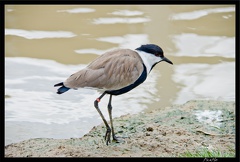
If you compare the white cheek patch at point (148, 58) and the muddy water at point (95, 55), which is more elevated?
the white cheek patch at point (148, 58)

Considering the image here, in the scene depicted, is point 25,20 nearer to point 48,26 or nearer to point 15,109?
point 48,26

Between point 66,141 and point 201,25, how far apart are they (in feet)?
16.3

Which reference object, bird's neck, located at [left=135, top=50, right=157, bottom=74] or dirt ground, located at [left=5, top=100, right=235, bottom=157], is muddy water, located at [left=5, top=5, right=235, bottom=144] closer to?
dirt ground, located at [left=5, top=100, right=235, bottom=157]

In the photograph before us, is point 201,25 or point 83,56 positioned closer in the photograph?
point 83,56

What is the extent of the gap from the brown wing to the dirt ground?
0.64m

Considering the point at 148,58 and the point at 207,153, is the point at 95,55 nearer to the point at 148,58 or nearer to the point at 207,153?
the point at 148,58

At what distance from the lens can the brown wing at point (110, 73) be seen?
15.1 feet

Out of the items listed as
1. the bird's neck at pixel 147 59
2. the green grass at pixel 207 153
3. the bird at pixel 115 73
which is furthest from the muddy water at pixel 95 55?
the green grass at pixel 207 153

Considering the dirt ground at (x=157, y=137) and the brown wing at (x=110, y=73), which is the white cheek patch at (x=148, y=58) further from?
the dirt ground at (x=157, y=137)

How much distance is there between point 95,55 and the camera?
7809 millimetres

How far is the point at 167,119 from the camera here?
229 inches

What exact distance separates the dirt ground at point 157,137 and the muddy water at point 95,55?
1.42ft

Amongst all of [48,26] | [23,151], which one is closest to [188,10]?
[48,26]

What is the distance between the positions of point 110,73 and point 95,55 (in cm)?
320
